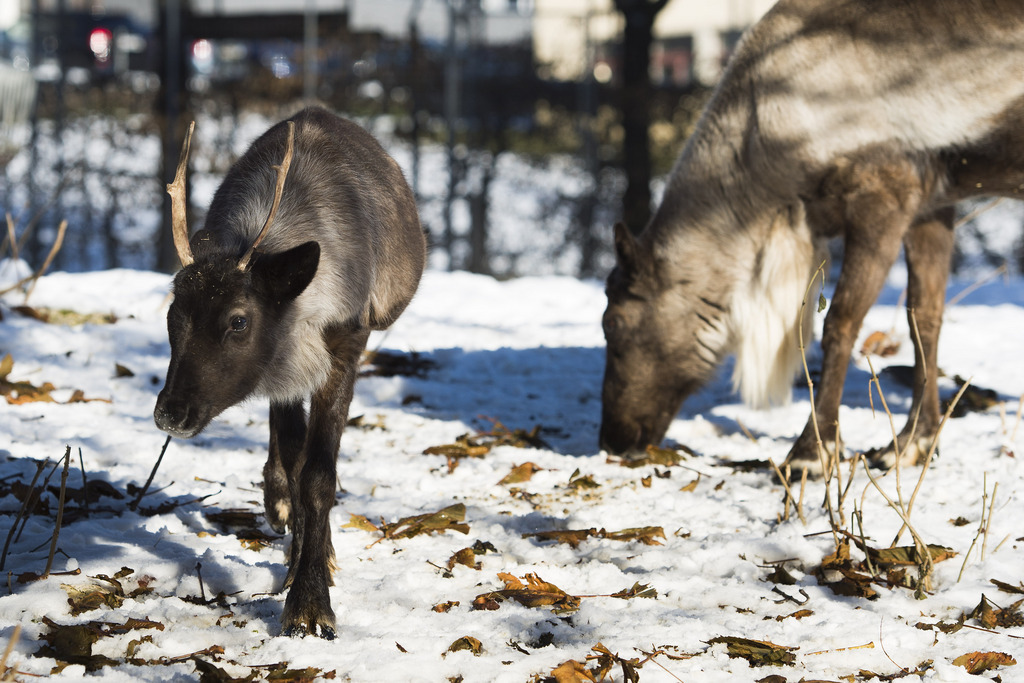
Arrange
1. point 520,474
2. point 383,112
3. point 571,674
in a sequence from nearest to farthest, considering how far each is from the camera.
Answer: point 571,674, point 520,474, point 383,112

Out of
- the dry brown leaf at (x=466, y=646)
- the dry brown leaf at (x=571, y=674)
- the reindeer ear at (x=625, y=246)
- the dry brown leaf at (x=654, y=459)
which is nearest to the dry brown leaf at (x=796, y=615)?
the dry brown leaf at (x=571, y=674)

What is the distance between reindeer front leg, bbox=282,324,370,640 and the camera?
2.71 meters

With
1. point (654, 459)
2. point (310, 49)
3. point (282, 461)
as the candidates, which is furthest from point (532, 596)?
point (310, 49)

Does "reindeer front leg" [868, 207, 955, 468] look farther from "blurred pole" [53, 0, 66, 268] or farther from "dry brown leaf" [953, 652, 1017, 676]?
"blurred pole" [53, 0, 66, 268]

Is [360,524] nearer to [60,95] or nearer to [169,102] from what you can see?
[169,102]

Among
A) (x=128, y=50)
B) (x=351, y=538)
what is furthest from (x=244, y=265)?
(x=128, y=50)

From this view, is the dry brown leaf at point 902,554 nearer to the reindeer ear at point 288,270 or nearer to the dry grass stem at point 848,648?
the dry grass stem at point 848,648

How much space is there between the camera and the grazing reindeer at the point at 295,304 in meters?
2.79

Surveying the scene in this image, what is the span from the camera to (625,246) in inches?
189

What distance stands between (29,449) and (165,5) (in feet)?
23.2

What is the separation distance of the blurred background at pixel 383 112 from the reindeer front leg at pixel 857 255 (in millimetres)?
5920

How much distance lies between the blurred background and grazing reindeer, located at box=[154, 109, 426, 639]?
6259 millimetres

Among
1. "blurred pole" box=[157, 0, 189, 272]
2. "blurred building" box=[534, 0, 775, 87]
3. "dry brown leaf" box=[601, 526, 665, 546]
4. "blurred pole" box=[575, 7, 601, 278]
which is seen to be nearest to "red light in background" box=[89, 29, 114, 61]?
"blurred pole" box=[157, 0, 189, 272]

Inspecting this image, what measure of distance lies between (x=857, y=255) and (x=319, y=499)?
8.53ft
